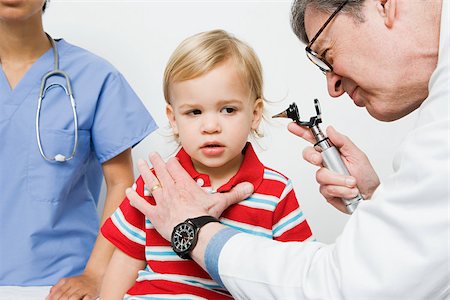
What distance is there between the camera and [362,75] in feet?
3.81

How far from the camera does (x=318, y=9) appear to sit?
1.19m

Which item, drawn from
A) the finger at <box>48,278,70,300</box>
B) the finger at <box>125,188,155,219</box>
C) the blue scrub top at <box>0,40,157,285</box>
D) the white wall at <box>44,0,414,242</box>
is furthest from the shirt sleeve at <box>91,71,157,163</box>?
the finger at <box>125,188,155,219</box>

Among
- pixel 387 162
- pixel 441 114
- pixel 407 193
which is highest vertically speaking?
pixel 441 114

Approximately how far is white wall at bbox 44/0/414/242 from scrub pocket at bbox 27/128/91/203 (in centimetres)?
43

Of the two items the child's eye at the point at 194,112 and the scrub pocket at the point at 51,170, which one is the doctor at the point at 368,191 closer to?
the child's eye at the point at 194,112

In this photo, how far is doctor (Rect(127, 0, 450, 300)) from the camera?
0.88 meters

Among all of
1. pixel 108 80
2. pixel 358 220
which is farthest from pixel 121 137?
pixel 358 220

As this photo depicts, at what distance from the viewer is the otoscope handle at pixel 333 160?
1.27 meters

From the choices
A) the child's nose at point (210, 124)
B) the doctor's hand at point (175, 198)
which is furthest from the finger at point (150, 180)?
the child's nose at point (210, 124)

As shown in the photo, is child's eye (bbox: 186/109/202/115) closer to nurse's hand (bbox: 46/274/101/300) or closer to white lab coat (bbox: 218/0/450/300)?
white lab coat (bbox: 218/0/450/300)

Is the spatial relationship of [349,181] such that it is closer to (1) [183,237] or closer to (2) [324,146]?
(2) [324,146]

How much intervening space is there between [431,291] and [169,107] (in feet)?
2.22

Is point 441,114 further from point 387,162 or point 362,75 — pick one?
point 387,162

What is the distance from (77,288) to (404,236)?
0.93m
